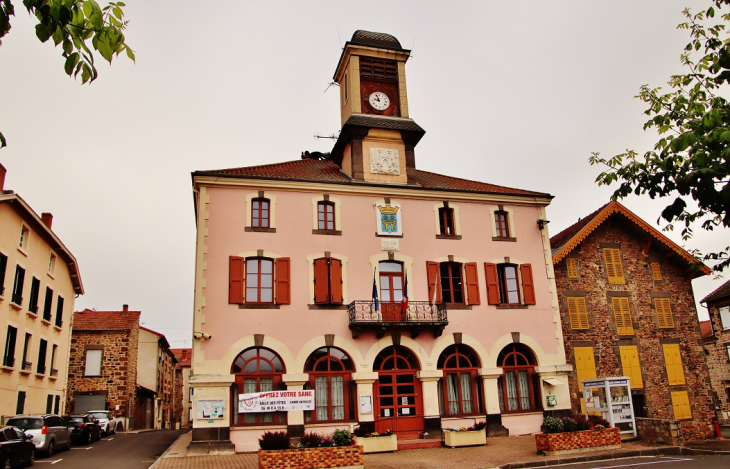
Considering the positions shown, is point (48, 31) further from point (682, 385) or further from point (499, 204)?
point (682, 385)

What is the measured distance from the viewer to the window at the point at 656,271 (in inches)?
1038

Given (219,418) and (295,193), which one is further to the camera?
(295,193)

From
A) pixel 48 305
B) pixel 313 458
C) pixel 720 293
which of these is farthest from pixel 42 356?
pixel 720 293

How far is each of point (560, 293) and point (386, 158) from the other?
9113 mm

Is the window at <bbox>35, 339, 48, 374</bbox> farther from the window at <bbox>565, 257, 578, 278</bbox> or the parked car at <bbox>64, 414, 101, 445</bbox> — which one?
Answer: the window at <bbox>565, 257, 578, 278</bbox>

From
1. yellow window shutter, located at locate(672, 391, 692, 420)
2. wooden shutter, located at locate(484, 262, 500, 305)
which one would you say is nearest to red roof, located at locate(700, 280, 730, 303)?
yellow window shutter, located at locate(672, 391, 692, 420)

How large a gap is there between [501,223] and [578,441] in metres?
9.47

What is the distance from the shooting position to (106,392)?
35.0m

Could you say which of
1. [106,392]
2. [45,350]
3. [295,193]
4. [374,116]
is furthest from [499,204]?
[106,392]

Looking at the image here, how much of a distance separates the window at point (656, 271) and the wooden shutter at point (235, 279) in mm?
17730

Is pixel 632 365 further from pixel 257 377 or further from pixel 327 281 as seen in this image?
pixel 257 377

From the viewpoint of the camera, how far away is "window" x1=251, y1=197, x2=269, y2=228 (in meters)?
21.5

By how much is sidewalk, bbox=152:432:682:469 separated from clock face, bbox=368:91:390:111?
1374 centimetres

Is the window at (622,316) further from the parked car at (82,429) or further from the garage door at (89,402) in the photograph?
the garage door at (89,402)
